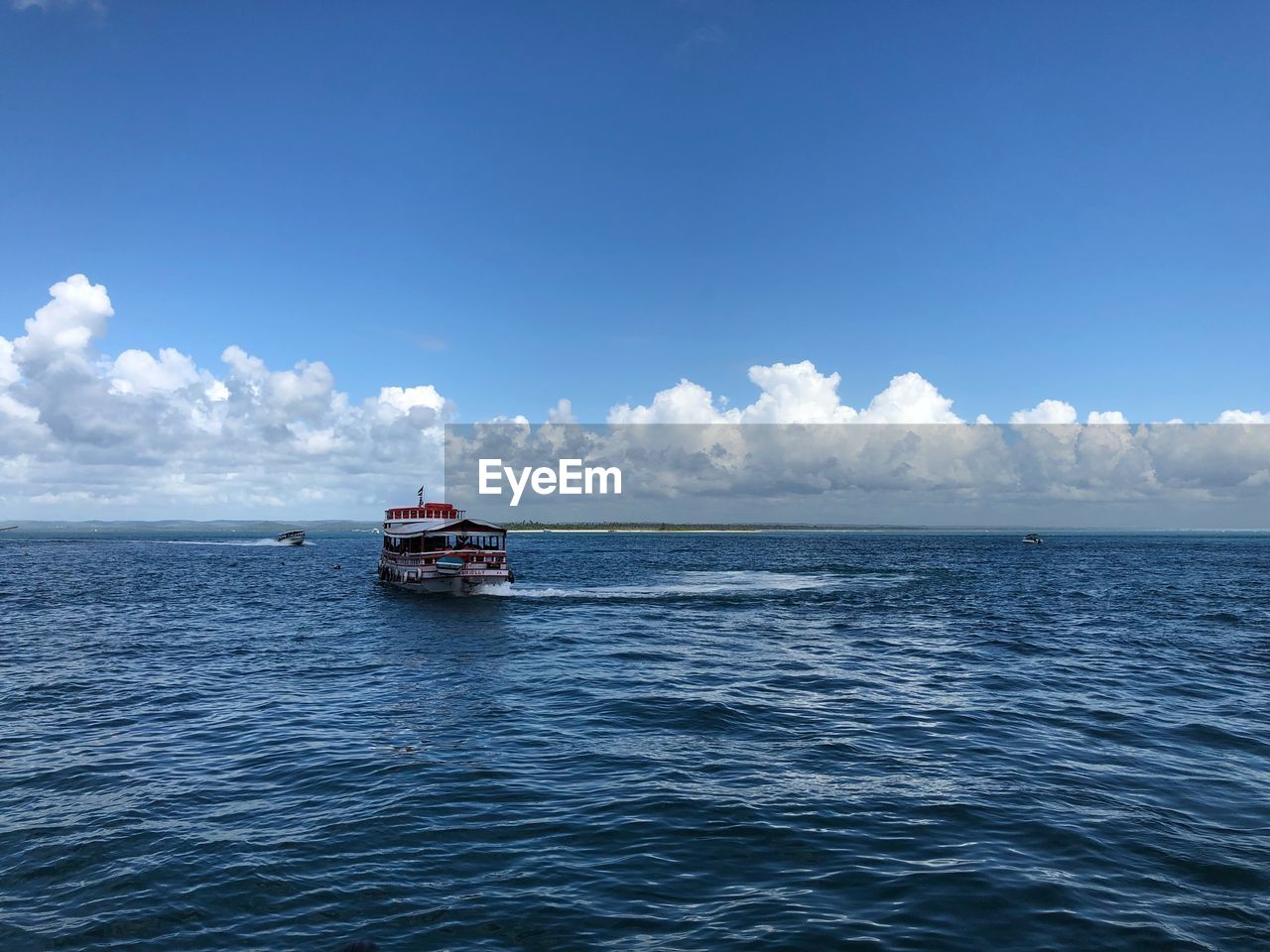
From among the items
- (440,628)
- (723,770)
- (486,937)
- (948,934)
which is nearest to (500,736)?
(723,770)

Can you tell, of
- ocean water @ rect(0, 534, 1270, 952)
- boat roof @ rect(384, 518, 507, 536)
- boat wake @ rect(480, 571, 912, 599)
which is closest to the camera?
ocean water @ rect(0, 534, 1270, 952)

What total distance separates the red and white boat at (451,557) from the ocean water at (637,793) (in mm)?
20765

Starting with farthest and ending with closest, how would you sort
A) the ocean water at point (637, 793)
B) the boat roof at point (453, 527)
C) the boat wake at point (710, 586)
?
the boat wake at point (710, 586), the boat roof at point (453, 527), the ocean water at point (637, 793)

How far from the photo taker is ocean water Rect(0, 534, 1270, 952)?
9.81 meters

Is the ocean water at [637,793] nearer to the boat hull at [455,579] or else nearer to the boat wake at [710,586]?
the boat hull at [455,579]

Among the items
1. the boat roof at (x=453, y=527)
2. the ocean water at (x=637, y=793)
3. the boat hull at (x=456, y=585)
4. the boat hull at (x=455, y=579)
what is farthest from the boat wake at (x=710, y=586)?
the ocean water at (x=637, y=793)

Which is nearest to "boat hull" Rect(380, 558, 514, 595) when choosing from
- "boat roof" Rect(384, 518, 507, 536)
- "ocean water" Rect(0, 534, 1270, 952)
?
"boat roof" Rect(384, 518, 507, 536)

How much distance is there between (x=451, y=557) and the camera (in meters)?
58.7

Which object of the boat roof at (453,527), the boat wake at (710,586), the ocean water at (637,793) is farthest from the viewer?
the boat wake at (710,586)

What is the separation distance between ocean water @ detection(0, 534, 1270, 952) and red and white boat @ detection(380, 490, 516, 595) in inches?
818

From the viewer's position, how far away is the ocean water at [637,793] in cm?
981

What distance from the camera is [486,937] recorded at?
9266mm

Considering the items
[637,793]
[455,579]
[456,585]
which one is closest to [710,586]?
[456,585]

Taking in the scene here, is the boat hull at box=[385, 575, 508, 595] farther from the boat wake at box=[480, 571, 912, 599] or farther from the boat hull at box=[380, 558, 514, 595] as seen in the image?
the boat wake at box=[480, 571, 912, 599]
